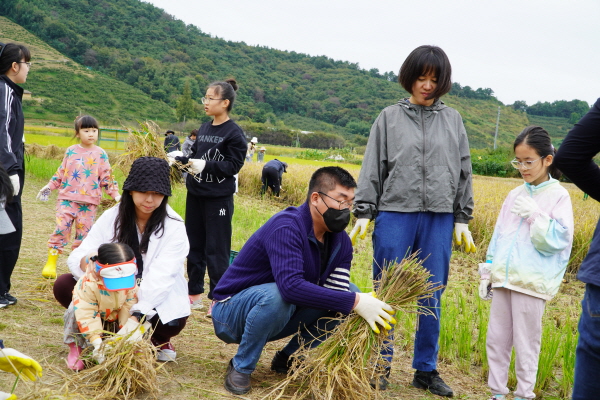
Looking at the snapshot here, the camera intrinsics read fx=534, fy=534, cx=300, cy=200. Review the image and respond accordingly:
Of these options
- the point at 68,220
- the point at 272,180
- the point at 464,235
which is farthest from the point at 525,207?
the point at 272,180

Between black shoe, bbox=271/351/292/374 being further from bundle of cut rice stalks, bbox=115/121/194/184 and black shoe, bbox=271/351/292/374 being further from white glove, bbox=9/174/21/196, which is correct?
white glove, bbox=9/174/21/196

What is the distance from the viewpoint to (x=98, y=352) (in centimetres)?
247

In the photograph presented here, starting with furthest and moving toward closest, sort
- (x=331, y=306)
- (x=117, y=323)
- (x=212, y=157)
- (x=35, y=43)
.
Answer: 1. (x=35, y=43)
2. (x=212, y=157)
3. (x=117, y=323)
4. (x=331, y=306)

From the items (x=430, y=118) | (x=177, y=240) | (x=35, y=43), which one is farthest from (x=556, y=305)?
(x=35, y=43)

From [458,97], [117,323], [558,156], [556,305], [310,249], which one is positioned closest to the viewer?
[558,156]

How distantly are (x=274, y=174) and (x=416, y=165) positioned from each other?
9.25 m

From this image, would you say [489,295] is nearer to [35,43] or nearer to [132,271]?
[132,271]

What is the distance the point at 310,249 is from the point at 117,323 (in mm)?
1112

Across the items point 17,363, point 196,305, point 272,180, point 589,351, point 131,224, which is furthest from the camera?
point 272,180

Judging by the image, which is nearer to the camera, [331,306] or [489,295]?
[331,306]

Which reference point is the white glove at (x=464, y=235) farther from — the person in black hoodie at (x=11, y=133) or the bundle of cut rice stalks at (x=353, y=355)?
the person in black hoodie at (x=11, y=133)

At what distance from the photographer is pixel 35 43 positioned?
55562 millimetres

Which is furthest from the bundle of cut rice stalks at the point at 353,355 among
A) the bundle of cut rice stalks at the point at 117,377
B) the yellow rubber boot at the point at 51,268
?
the yellow rubber boot at the point at 51,268

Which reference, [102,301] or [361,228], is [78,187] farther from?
[361,228]
